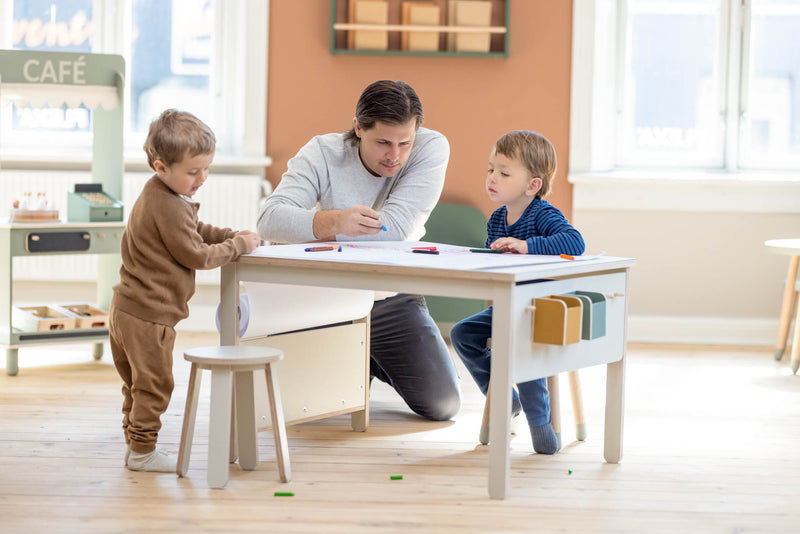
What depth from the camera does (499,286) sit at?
209cm

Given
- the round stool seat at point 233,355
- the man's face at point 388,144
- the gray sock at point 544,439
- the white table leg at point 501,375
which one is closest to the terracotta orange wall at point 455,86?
the man's face at point 388,144

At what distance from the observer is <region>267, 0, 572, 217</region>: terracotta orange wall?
187 inches

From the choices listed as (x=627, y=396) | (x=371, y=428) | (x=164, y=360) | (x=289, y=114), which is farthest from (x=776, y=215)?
(x=164, y=360)

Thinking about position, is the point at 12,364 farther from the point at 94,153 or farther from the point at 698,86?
the point at 698,86

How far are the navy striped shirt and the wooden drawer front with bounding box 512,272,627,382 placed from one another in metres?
0.15

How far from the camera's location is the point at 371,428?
2957 mm

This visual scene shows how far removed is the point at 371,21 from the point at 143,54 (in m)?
1.23

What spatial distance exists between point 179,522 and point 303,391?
2.34ft

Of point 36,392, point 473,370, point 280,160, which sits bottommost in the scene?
point 36,392

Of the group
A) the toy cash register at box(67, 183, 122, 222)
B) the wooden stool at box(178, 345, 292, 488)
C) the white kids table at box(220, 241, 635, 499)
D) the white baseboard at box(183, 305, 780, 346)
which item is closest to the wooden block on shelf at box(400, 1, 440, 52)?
the white baseboard at box(183, 305, 780, 346)

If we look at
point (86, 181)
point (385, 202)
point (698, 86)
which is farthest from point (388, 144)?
point (698, 86)

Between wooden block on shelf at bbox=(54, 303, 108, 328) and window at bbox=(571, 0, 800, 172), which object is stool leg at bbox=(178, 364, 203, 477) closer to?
wooden block on shelf at bbox=(54, 303, 108, 328)

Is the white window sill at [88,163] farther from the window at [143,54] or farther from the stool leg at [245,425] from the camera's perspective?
the stool leg at [245,425]

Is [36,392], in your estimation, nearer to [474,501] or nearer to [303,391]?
[303,391]
